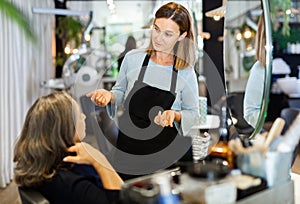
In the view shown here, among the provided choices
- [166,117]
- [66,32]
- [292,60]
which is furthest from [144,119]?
[292,60]

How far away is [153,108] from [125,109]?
9 centimetres

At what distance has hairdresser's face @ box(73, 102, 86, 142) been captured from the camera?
1.16 meters

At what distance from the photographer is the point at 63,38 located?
18.3ft

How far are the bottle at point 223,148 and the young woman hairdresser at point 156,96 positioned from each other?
12cm

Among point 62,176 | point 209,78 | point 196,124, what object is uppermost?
point 209,78

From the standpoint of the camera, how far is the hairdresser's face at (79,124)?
3.80 ft

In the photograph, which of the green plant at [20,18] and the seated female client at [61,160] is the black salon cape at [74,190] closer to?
the seated female client at [61,160]

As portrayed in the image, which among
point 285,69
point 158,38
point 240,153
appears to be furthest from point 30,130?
point 285,69

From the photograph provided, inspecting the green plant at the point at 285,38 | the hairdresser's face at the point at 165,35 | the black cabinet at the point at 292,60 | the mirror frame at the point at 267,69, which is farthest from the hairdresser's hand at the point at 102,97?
the black cabinet at the point at 292,60

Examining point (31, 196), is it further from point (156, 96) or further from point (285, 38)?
point (285, 38)

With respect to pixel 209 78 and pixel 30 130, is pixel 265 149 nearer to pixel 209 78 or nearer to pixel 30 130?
pixel 30 130

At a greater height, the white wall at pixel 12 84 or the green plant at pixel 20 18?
the green plant at pixel 20 18

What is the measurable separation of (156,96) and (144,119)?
8 cm

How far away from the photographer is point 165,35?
1.08 metres
